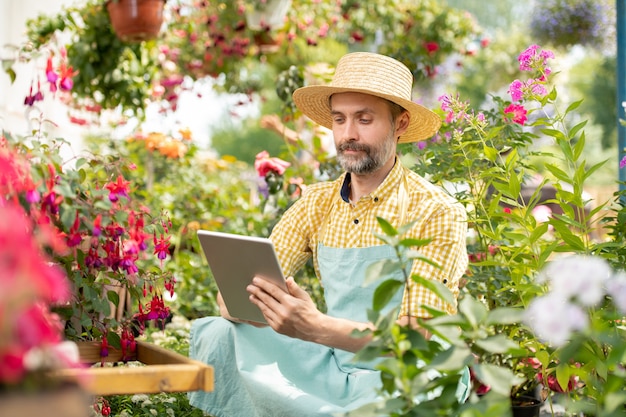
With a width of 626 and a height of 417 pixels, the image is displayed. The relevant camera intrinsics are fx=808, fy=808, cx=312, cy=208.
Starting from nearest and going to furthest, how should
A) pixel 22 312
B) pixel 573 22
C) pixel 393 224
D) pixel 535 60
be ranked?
1. pixel 22 312
2. pixel 535 60
3. pixel 393 224
4. pixel 573 22

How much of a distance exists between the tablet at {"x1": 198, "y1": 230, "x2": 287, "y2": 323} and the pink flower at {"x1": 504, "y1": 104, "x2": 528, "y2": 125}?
3.58ft

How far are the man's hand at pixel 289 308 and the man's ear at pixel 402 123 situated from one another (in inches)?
29.1

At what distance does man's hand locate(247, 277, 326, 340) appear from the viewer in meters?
1.92

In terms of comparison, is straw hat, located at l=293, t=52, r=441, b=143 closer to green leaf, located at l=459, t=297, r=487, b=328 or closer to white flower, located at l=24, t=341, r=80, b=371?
green leaf, located at l=459, t=297, r=487, b=328

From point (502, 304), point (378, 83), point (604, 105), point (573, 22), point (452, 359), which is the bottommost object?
point (502, 304)

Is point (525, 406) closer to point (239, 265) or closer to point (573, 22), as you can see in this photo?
point (239, 265)

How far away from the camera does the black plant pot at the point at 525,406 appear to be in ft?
8.71

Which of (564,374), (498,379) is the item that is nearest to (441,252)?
(564,374)

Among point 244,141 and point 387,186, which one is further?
point 244,141

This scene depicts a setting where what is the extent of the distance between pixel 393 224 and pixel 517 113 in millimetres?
635

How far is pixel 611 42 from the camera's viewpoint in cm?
695

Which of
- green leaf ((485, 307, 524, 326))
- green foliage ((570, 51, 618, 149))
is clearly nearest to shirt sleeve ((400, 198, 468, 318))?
green leaf ((485, 307, 524, 326))

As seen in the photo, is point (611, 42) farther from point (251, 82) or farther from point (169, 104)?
point (169, 104)

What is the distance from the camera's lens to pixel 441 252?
2.12 metres
